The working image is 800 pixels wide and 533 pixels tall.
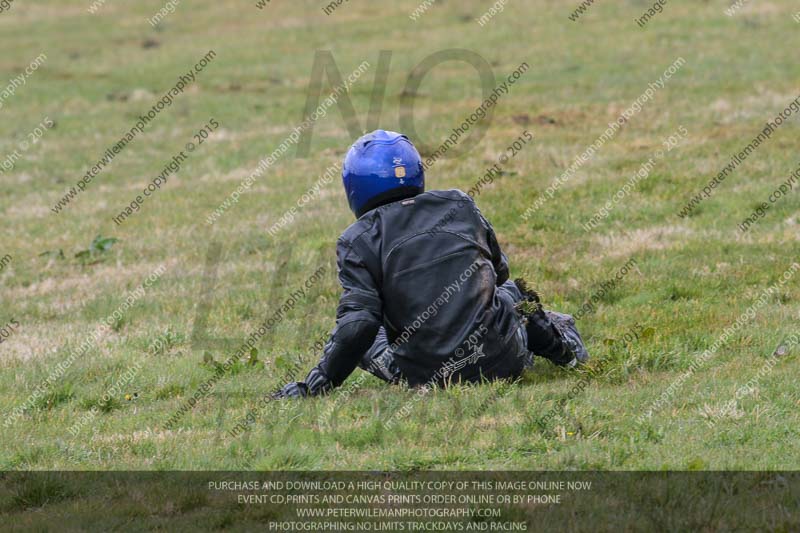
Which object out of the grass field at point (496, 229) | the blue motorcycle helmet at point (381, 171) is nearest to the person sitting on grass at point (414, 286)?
the blue motorcycle helmet at point (381, 171)

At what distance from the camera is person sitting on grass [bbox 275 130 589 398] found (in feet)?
23.9

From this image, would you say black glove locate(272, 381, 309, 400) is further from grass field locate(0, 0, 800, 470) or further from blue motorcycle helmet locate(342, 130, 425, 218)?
blue motorcycle helmet locate(342, 130, 425, 218)

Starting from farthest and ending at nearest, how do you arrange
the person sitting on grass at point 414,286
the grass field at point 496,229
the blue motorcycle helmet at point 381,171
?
the blue motorcycle helmet at point 381,171, the person sitting on grass at point 414,286, the grass field at point 496,229

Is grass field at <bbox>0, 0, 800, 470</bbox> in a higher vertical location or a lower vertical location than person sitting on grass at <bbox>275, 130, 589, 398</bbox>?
lower

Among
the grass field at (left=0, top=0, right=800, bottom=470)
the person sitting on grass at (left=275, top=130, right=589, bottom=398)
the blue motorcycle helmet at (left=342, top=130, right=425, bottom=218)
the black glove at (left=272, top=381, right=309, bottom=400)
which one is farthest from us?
the black glove at (left=272, top=381, right=309, bottom=400)

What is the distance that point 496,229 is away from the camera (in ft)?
43.9

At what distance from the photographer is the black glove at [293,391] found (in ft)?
25.1

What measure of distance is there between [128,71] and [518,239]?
2551 cm

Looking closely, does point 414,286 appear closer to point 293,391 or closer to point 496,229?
point 293,391

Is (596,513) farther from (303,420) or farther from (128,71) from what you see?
(128,71)

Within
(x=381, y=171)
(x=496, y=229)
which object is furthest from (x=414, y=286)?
(x=496, y=229)

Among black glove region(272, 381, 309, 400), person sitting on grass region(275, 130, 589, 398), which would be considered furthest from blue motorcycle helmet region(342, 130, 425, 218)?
black glove region(272, 381, 309, 400)

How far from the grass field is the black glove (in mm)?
191

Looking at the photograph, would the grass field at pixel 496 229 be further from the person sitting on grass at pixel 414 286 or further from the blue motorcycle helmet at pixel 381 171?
the blue motorcycle helmet at pixel 381 171
